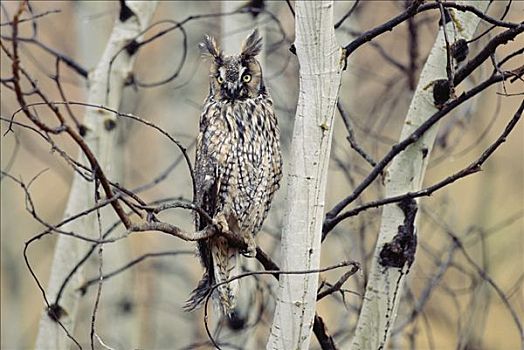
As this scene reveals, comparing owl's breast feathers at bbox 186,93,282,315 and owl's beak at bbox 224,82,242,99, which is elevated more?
owl's beak at bbox 224,82,242,99

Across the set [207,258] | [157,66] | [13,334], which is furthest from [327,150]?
[157,66]

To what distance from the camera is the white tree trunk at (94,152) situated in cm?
242

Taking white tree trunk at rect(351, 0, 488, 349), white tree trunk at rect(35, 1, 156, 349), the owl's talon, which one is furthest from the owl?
white tree trunk at rect(351, 0, 488, 349)

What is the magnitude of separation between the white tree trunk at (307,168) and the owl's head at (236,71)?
909 millimetres

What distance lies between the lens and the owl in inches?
94.0

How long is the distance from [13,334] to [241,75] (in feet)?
12.3

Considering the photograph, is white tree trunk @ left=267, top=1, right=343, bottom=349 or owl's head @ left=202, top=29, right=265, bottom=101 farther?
owl's head @ left=202, top=29, right=265, bottom=101

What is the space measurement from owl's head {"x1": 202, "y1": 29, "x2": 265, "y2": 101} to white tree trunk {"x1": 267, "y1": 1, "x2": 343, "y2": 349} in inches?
35.8

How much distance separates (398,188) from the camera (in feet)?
6.72

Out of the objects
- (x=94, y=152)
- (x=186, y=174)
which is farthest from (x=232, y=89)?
(x=186, y=174)

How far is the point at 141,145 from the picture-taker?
8609 mm

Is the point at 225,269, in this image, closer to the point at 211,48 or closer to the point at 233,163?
the point at 233,163

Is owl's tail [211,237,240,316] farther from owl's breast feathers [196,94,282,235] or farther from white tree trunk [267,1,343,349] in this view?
white tree trunk [267,1,343,349]

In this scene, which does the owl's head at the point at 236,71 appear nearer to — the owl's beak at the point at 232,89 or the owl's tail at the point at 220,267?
the owl's beak at the point at 232,89
